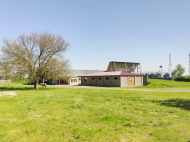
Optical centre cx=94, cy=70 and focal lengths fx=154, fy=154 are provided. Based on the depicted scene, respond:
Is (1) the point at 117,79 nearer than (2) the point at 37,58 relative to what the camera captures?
No

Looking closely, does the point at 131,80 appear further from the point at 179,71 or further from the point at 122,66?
the point at 179,71

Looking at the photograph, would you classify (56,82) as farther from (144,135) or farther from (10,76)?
(144,135)

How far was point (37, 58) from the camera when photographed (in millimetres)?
29922

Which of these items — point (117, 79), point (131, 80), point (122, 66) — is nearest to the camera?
point (117, 79)

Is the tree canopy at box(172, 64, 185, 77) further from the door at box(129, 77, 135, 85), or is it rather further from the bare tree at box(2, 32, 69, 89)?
the bare tree at box(2, 32, 69, 89)

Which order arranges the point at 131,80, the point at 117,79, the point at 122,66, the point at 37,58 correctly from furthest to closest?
the point at 122,66 → the point at 131,80 → the point at 117,79 → the point at 37,58

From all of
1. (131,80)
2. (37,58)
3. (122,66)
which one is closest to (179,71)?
(122,66)

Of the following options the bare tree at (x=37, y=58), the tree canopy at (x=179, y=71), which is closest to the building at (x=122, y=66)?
the bare tree at (x=37, y=58)

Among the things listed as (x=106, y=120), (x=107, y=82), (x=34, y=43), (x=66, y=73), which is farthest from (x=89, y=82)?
(x=106, y=120)

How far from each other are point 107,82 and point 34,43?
23.8 metres

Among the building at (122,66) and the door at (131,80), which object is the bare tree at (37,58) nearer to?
the door at (131,80)

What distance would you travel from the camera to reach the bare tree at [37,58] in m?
27.4

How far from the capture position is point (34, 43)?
30.2m

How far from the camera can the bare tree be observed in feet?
89.9
